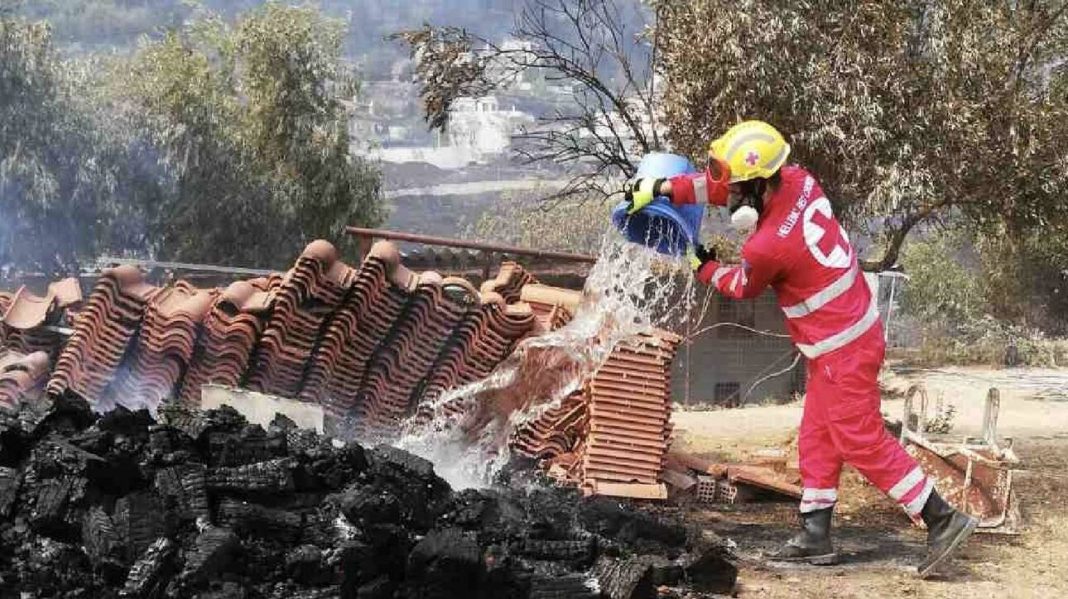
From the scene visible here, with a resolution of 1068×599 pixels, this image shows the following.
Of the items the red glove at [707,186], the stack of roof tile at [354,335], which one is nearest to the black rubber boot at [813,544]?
the red glove at [707,186]

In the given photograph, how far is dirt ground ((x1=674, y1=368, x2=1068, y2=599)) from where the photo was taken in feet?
21.5

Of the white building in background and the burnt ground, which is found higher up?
the white building in background

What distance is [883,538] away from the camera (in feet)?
25.6

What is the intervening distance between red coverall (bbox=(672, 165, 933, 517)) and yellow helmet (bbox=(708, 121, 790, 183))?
5.1 inches

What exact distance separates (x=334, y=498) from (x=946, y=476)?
4037 mm

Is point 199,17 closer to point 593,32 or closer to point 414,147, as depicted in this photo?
point 593,32

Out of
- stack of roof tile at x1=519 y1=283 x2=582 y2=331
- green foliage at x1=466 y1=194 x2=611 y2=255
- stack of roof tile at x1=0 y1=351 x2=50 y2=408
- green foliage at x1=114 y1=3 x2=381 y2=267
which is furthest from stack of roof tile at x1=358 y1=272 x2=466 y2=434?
green foliage at x1=466 y1=194 x2=611 y2=255

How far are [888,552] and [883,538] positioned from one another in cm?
42

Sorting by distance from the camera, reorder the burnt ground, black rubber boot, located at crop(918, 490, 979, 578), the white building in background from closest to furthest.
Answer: the burnt ground, black rubber boot, located at crop(918, 490, 979, 578), the white building in background

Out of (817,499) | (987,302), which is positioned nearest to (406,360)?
(817,499)

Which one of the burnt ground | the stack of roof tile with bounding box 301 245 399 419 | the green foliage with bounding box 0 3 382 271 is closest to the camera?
the burnt ground

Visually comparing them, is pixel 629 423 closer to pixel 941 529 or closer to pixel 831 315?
pixel 831 315

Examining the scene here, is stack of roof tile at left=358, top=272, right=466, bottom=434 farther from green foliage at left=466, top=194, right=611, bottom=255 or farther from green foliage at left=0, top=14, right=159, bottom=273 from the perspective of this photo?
green foliage at left=466, top=194, right=611, bottom=255

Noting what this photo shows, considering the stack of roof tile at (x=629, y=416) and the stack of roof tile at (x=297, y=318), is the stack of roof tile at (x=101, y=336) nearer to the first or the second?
the stack of roof tile at (x=297, y=318)
